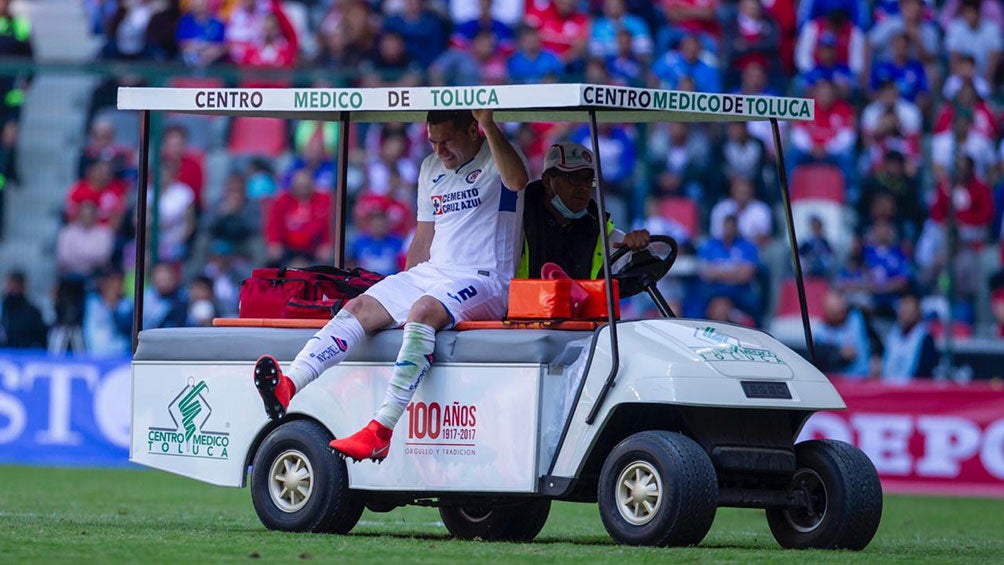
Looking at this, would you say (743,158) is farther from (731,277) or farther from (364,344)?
(364,344)

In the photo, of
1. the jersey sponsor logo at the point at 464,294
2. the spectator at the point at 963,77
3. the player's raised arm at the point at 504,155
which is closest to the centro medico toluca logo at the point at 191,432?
the jersey sponsor logo at the point at 464,294

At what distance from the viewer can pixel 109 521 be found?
10844 millimetres

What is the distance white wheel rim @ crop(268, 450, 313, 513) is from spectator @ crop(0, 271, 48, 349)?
29.9 feet

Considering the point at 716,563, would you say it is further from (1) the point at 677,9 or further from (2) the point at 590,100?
(1) the point at 677,9

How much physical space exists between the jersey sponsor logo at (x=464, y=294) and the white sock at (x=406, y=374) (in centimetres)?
25

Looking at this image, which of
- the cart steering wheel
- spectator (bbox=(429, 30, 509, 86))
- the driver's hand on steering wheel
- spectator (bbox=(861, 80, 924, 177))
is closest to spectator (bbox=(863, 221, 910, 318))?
spectator (bbox=(861, 80, 924, 177))

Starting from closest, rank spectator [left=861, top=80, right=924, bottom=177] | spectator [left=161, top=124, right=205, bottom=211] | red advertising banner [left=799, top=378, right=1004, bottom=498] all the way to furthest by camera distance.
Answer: red advertising banner [left=799, top=378, right=1004, bottom=498] → spectator [left=861, top=80, right=924, bottom=177] → spectator [left=161, top=124, right=205, bottom=211]

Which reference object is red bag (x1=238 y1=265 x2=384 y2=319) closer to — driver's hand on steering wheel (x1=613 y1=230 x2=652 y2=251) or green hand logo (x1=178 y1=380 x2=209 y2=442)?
green hand logo (x1=178 y1=380 x2=209 y2=442)

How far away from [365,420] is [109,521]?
192 centimetres

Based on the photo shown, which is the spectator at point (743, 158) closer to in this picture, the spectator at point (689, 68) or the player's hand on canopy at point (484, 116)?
the spectator at point (689, 68)

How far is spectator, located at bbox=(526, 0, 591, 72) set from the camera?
2114 cm

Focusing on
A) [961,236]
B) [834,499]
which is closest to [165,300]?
[961,236]

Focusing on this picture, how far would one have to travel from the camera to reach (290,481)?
32.4ft

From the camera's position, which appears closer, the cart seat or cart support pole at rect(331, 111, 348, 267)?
the cart seat
